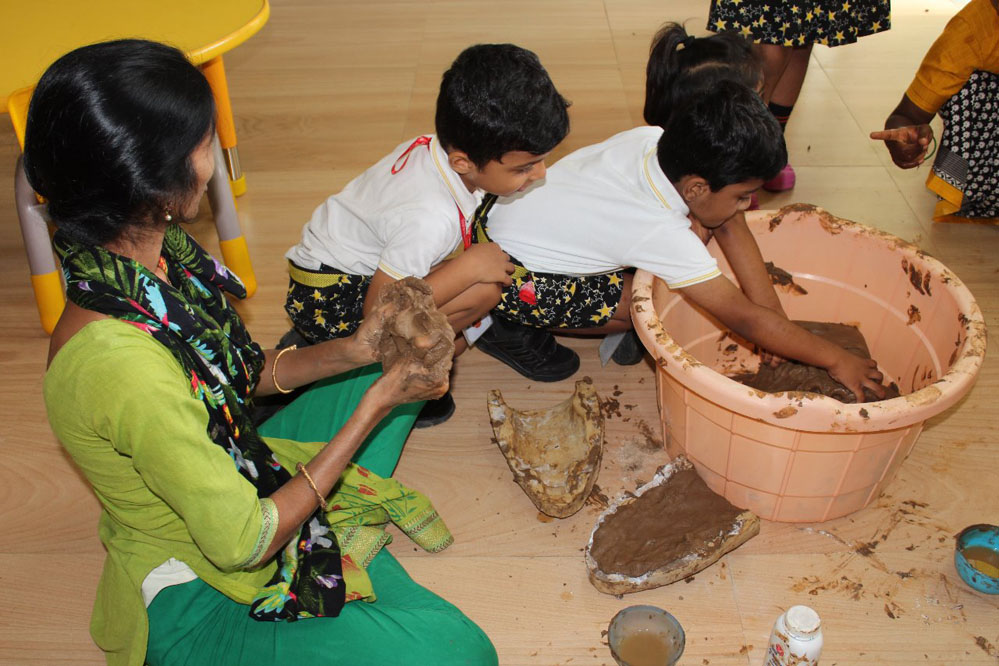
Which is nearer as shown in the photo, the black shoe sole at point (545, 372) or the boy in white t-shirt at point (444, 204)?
the boy in white t-shirt at point (444, 204)

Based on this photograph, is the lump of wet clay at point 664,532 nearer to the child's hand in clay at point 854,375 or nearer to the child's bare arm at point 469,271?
the child's hand in clay at point 854,375

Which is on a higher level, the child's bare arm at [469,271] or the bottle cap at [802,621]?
the child's bare arm at [469,271]

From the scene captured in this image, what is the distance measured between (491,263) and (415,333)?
18.1 inches

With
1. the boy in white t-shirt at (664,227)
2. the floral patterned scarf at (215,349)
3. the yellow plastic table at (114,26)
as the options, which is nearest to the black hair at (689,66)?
the boy in white t-shirt at (664,227)

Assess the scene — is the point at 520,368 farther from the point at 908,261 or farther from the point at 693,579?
the point at 908,261

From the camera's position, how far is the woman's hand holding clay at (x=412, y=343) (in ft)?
3.69

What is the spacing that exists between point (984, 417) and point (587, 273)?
2.76 feet

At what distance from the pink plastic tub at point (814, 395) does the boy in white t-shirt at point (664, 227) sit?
0.28 ft

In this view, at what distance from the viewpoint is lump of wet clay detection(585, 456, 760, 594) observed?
55.6 inches

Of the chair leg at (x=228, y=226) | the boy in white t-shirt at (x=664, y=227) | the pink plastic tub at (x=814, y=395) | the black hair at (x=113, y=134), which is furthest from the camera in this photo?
the chair leg at (x=228, y=226)

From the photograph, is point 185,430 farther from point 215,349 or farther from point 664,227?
point 664,227

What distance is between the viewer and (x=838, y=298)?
1.81 m

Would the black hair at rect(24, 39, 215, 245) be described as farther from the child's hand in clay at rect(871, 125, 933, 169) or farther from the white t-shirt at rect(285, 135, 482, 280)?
the child's hand in clay at rect(871, 125, 933, 169)

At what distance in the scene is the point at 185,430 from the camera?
0.96 meters
